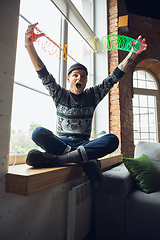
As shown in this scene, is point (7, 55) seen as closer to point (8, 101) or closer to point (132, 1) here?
point (8, 101)

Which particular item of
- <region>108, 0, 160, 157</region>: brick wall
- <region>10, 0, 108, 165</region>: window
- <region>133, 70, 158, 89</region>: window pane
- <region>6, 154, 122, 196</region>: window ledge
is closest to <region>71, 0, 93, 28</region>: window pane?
<region>108, 0, 160, 157</region>: brick wall

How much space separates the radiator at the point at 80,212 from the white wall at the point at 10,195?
210 mm

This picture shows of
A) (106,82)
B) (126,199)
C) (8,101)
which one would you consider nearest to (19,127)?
(8,101)

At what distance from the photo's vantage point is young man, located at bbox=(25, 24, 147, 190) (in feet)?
4.15

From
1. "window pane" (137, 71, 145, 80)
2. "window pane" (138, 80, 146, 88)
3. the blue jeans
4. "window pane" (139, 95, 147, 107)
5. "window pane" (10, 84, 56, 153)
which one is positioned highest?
"window pane" (137, 71, 145, 80)

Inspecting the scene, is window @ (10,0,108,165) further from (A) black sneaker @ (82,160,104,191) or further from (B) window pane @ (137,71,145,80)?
(B) window pane @ (137,71,145,80)

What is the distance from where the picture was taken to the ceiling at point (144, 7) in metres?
4.48

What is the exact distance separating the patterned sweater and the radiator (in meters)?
0.49

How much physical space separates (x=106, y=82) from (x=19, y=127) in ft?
3.04

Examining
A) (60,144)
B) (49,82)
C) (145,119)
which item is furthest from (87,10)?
(60,144)

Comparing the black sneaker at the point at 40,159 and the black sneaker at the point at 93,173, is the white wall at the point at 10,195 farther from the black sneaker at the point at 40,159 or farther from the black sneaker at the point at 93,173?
the black sneaker at the point at 93,173

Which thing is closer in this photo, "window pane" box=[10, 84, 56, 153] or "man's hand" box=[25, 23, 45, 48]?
"man's hand" box=[25, 23, 45, 48]

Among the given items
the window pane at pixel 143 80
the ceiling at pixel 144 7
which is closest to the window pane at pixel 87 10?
the ceiling at pixel 144 7

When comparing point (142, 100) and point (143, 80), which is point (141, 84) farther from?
point (142, 100)
